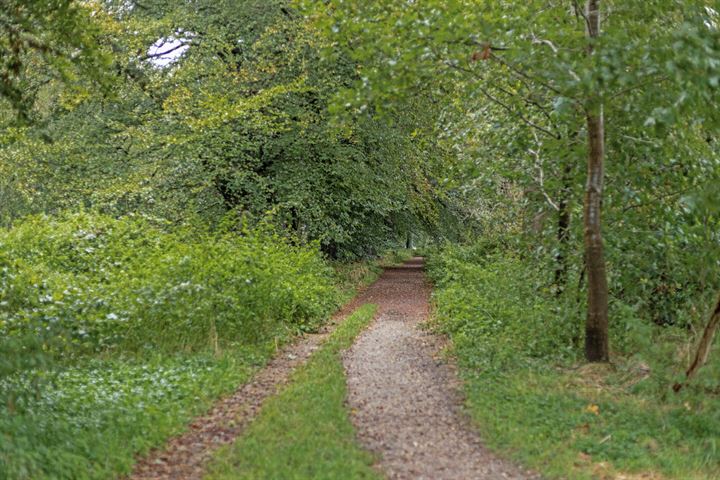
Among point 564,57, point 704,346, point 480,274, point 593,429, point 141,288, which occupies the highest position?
point 564,57

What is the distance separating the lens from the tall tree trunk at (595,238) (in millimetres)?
8641

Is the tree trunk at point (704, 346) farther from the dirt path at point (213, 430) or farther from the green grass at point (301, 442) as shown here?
the dirt path at point (213, 430)

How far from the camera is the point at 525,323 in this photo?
11.0 metres

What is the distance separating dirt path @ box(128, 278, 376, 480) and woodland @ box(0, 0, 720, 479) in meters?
0.16

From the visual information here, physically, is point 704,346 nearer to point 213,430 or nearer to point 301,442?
point 301,442

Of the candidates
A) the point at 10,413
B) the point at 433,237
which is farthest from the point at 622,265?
the point at 433,237

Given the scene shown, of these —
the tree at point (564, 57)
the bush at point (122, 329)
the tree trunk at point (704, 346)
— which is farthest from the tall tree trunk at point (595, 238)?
the bush at point (122, 329)

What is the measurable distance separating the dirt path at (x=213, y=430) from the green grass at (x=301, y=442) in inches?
7.7

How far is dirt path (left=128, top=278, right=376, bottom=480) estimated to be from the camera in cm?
594

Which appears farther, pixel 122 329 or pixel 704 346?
pixel 122 329

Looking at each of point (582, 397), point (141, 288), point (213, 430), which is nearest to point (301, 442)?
point (213, 430)

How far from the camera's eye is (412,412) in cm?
773

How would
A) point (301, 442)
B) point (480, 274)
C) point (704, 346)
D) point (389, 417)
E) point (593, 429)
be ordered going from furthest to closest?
point (480, 274) < point (389, 417) < point (704, 346) < point (593, 429) < point (301, 442)

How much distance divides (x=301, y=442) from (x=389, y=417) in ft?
4.71
